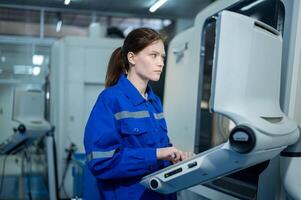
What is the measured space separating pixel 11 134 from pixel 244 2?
7.27 feet

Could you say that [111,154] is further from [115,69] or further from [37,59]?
[37,59]

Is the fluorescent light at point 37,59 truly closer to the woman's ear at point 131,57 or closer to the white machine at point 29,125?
the white machine at point 29,125

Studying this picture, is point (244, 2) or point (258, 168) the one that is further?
point (244, 2)

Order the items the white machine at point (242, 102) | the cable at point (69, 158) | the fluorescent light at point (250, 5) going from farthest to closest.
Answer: the cable at point (69, 158), the fluorescent light at point (250, 5), the white machine at point (242, 102)

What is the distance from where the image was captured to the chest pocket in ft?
4.16

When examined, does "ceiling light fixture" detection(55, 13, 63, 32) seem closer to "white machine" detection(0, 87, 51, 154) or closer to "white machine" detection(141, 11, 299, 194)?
"white machine" detection(0, 87, 51, 154)

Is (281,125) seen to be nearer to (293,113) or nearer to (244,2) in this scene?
(293,113)

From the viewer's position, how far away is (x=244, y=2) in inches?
69.1

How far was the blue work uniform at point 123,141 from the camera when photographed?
121 cm

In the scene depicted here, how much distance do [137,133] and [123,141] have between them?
6 cm

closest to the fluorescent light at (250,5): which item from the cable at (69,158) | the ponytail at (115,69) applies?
the ponytail at (115,69)

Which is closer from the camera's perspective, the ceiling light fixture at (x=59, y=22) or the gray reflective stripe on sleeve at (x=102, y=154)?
the gray reflective stripe on sleeve at (x=102, y=154)

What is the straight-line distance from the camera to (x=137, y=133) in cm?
128

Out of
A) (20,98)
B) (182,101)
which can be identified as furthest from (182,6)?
(20,98)
